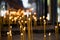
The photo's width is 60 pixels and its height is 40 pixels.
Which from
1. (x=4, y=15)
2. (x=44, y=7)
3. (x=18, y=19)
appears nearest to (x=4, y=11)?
(x=4, y=15)

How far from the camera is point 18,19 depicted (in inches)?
77.9

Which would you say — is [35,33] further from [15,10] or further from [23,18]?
[15,10]

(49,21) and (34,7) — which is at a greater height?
(34,7)

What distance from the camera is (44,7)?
201cm

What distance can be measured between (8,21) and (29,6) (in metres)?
0.31

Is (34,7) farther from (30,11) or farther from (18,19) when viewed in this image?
(18,19)

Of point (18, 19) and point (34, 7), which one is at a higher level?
point (34, 7)

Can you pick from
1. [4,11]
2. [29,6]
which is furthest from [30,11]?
[4,11]

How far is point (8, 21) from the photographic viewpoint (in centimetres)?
199

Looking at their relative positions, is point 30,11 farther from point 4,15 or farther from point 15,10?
point 4,15

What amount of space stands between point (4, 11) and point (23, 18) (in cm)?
24

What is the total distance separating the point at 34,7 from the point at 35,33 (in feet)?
1.03

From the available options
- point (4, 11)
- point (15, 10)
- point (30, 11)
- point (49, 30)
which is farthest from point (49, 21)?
point (4, 11)

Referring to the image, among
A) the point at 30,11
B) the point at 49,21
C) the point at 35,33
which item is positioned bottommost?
the point at 35,33
